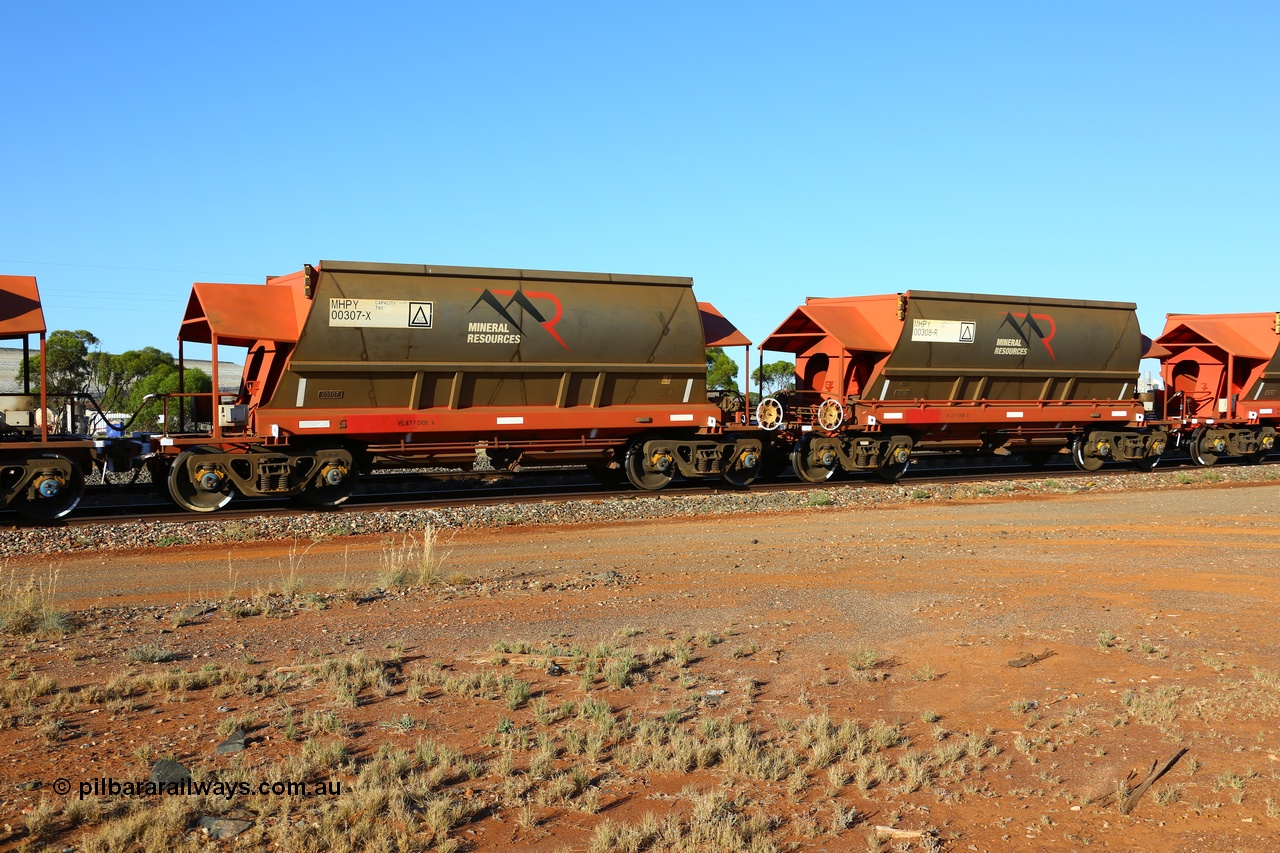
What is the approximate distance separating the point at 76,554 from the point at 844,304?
15.1 m

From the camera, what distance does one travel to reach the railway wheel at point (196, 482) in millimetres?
15289

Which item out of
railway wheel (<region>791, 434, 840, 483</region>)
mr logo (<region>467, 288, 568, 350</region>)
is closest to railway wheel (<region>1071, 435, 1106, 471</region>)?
railway wheel (<region>791, 434, 840, 483</region>)

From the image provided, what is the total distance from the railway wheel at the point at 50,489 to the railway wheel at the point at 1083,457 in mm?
20587

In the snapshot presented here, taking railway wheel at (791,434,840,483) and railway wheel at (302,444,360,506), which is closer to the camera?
railway wheel at (302,444,360,506)

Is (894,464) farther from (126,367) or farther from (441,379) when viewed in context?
(126,367)

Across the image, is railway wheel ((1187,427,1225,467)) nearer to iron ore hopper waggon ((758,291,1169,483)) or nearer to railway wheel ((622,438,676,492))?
iron ore hopper waggon ((758,291,1169,483))

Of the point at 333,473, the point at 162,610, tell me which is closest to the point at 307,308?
the point at 333,473

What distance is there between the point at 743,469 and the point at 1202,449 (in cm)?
1393

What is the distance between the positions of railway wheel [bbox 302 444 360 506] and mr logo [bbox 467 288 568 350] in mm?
3044

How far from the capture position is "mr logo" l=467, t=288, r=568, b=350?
1691cm

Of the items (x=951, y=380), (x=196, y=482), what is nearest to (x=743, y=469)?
(x=951, y=380)

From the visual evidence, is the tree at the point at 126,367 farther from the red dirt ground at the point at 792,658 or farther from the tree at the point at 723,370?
the red dirt ground at the point at 792,658

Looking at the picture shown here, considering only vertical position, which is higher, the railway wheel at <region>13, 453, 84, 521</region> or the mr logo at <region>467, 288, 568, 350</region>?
the mr logo at <region>467, 288, 568, 350</region>

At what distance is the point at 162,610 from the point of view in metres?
8.89
